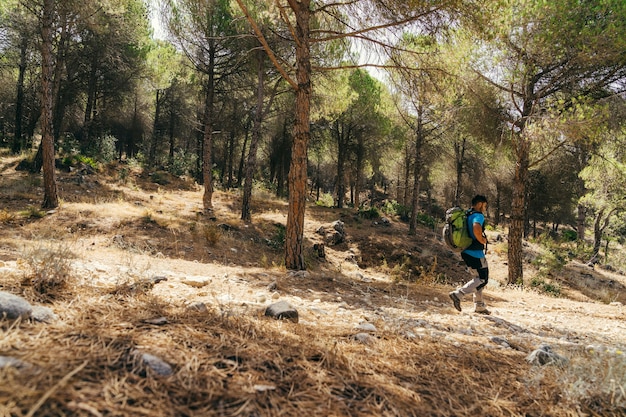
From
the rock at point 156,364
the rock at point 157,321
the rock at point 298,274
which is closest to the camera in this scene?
the rock at point 156,364

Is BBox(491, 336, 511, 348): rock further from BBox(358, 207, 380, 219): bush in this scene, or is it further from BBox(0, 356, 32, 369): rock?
BBox(358, 207, 380, 219): bush

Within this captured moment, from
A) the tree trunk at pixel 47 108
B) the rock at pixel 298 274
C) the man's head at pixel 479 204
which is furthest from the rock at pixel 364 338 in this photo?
the tree trunk at pixel 47 108

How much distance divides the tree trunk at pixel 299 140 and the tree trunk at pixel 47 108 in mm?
7849

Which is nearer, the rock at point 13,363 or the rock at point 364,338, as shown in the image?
the rock at point 13,363

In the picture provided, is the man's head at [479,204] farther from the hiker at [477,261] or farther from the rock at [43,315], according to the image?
the rock at [43,315]

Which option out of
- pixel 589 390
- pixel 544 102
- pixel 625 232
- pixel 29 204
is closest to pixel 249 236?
pixel 29 204

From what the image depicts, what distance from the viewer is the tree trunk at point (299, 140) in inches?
266

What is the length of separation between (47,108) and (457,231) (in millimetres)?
11407

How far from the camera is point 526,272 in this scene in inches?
595

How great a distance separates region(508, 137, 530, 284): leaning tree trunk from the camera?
964 cm

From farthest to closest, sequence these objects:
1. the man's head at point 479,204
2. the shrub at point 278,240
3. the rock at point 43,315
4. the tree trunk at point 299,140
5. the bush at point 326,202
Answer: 1. the bush at point 326,202
2. the shrub at point 278,240
3. the tree trunk at point 299,140
4. the man's head at point 479,204
5. the rock at point 43,315

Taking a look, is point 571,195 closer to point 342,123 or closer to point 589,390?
point 342,123

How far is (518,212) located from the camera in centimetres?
980

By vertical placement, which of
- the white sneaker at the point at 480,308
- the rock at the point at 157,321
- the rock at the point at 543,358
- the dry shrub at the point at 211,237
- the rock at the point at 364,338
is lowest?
the white sneaker at the point at 480,308
